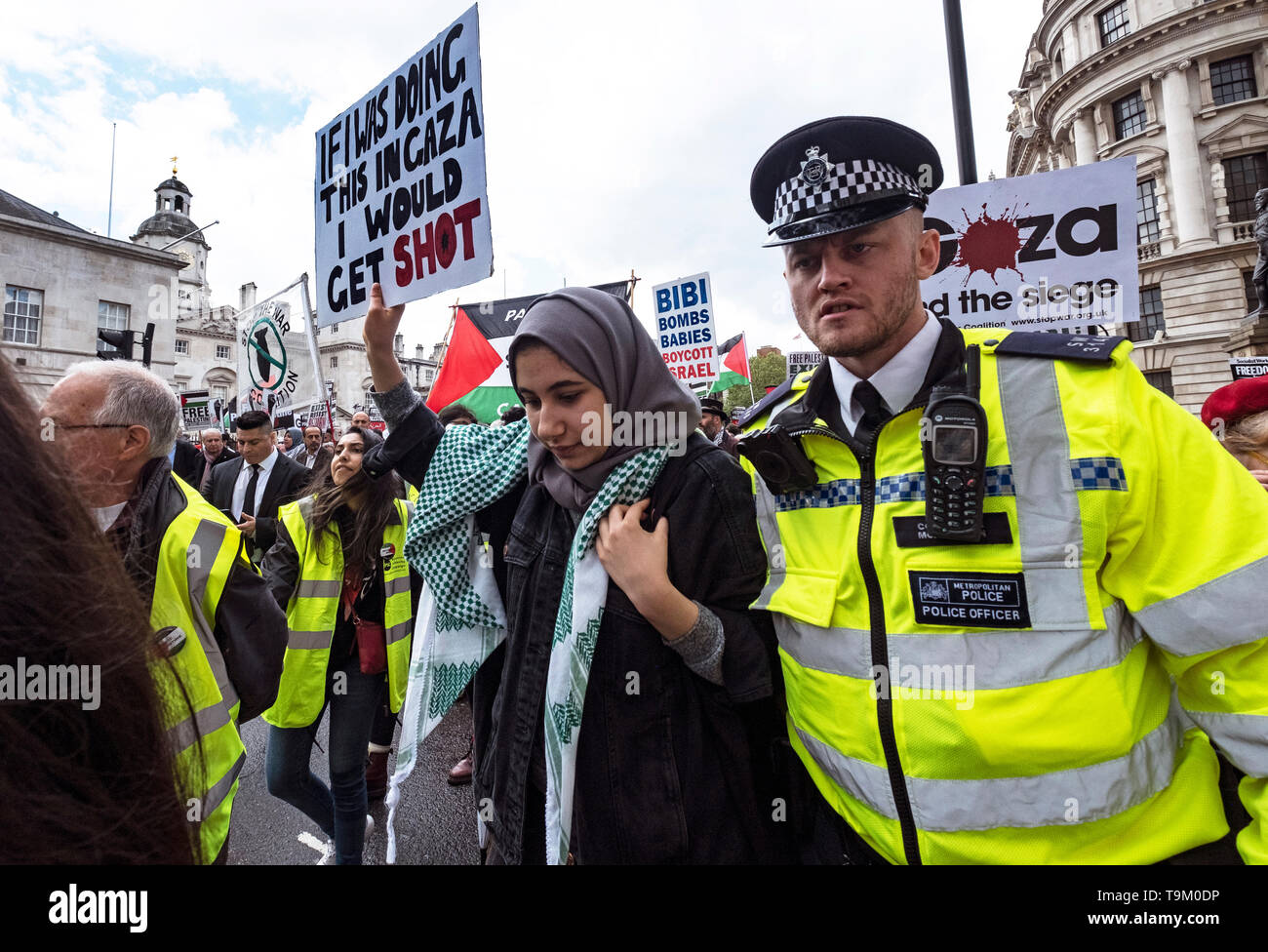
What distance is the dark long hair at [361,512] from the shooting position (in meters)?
3.16

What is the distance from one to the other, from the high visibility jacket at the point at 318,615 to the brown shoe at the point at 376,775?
3.88ft

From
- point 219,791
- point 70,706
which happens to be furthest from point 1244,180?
point 70,706

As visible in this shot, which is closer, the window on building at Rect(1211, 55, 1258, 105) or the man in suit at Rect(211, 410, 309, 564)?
the man in suit at Rect(211, 410, 309, 564)

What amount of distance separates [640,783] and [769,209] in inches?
63.2

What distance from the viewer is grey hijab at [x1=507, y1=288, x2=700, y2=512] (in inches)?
65.9

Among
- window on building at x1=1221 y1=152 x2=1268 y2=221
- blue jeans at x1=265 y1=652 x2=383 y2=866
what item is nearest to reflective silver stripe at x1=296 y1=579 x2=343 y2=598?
blue jeans at x1=265 y1=652 x2=383 y2=866

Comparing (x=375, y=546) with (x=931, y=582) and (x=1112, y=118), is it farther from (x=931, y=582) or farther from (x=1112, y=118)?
(x=1112, y=118)

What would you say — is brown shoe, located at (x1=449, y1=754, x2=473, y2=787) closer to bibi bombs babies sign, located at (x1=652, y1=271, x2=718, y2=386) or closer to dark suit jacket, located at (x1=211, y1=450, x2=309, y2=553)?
dark suit jacket, located at (x1=211, y1=450, x2=309, y2=553)

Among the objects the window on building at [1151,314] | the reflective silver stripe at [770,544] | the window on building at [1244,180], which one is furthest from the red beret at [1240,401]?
the window on building at [1244,180]

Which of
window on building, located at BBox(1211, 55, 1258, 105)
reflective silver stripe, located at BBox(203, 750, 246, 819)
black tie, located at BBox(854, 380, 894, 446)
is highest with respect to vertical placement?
window on building, located at BBox(1211, 55, 1258, 105)

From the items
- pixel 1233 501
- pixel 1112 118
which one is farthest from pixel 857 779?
pixel 1112 118

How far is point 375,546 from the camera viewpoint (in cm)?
321

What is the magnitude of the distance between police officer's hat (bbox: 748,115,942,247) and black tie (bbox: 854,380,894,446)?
1.26 feet

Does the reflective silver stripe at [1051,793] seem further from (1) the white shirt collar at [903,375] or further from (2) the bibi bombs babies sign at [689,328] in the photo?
(2) the bibi bombs babies sign at [689,328]
